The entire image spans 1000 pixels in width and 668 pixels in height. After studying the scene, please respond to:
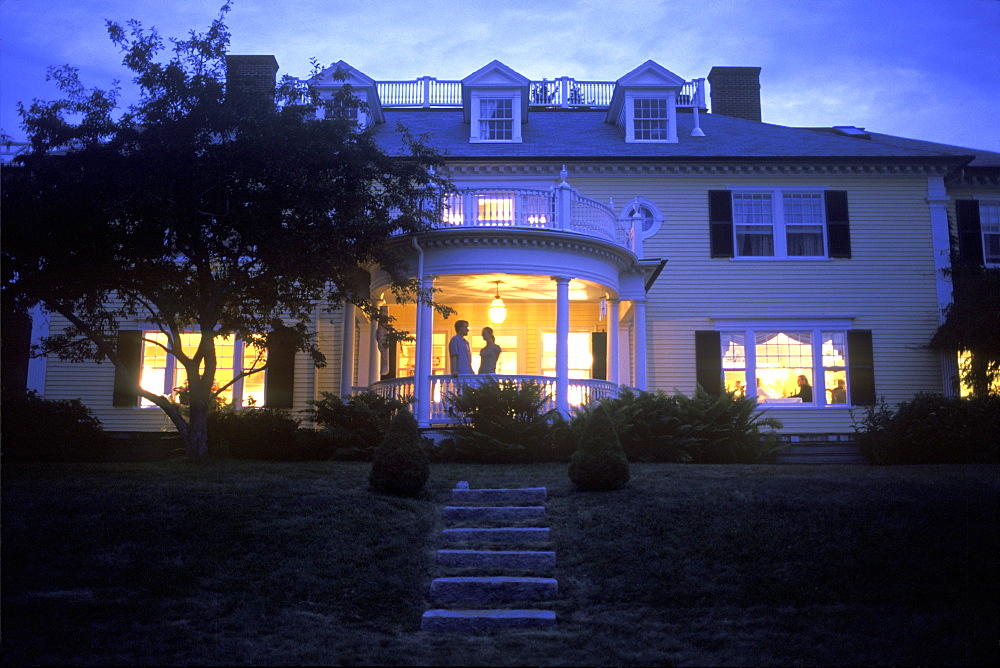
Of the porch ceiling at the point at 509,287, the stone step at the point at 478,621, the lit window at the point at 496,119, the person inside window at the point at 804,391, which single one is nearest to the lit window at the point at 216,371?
the porch ceiling at the point at 509,287

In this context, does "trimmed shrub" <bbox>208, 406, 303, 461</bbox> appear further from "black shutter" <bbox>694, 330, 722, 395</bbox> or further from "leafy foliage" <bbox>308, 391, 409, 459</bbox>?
"black shutter" <bbox>694, 330, 722, 395</bbox>

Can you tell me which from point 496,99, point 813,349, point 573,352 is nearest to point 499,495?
point 573,352

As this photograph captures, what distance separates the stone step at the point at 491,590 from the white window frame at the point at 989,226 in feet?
56.3

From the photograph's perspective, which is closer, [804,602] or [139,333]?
[804,602]

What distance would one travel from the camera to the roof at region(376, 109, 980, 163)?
64.2ft

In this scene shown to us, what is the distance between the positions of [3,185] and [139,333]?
7715mm

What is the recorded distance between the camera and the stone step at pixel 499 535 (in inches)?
350

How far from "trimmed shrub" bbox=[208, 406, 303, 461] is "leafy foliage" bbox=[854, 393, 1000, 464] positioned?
10948 millimetres

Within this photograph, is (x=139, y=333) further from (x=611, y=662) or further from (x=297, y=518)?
(x=611, y=662)

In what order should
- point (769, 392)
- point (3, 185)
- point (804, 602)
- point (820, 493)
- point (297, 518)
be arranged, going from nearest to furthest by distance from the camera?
1. point (804, 602)
2. point (297, 518)
3. point (820, 493)
4. point (3, 185)
5. point (769, 392)

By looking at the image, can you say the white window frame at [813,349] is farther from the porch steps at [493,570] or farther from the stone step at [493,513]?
the stone step at [493,513]

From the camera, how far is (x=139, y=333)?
63.1 feet

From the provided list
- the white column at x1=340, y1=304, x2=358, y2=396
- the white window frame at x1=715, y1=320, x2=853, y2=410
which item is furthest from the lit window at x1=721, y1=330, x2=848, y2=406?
the white column at x1=340, y1=304, x2=358, y2=396

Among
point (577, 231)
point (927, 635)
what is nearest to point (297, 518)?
point (927, 635)
